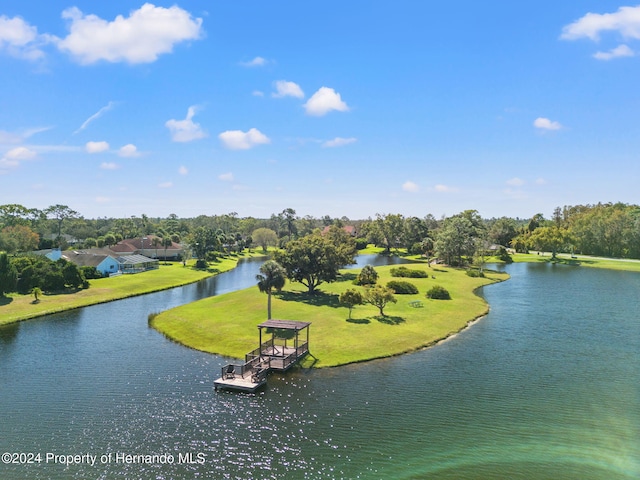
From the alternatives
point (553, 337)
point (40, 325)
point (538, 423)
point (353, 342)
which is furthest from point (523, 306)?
point (40, 325)

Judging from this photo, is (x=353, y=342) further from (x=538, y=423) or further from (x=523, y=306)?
(x=523, y=306)

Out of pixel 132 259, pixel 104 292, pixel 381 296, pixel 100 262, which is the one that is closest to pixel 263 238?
pixel 132 259

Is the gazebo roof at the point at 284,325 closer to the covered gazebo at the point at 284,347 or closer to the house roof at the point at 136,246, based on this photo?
the covered gazebo at the point at 284,347

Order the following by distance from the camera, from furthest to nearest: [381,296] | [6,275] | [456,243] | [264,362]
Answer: [456,243]
[6,275]
[381,296]
[264,362]

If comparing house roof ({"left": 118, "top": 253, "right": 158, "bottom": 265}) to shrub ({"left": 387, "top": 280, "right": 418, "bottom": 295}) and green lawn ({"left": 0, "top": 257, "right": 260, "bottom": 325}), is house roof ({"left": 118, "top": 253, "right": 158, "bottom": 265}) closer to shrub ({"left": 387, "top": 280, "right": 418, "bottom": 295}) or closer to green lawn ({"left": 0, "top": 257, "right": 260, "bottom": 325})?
green lawn ({"left": 0, "top": 257, "right": 260, "bottom": 325})

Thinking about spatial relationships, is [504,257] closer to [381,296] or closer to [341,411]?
[381,296]

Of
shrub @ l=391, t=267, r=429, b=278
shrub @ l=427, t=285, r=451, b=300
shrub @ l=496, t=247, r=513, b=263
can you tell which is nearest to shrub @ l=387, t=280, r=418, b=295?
shrub @ l=427, t=285, r=451, b=300

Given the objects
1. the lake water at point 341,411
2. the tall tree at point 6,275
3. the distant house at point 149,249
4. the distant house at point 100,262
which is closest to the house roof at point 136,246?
the distant house at point 149,249
